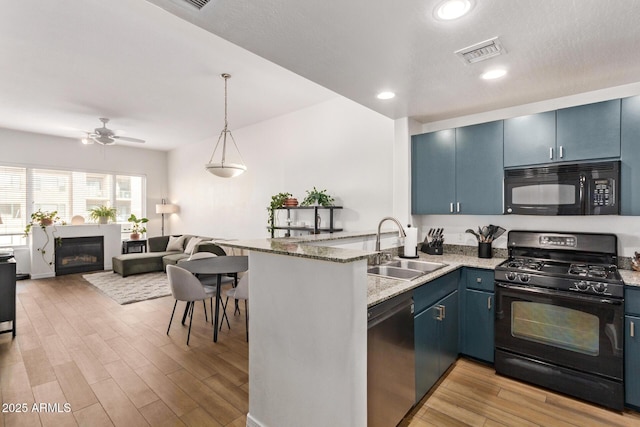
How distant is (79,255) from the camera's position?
6805 millimetres

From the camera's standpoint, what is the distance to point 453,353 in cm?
270

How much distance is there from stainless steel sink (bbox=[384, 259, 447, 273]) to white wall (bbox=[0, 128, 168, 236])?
24.3 ft

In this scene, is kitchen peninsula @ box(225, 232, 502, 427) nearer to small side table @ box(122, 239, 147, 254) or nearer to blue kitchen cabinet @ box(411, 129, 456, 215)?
blue kitchen cabinet @ box(411, 129, 456, 215)

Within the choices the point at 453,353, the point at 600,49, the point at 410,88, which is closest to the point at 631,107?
the point at 600,49

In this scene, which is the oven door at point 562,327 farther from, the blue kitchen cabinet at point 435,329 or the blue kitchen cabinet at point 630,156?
the blue kitchen cabinet at point 630,156

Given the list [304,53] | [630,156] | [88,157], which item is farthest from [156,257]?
[630,156]

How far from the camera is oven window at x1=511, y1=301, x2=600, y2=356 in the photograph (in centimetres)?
220

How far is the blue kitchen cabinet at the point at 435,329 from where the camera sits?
2.13m

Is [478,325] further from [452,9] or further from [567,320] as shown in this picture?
[452,9]

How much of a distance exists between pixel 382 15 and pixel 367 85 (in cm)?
91

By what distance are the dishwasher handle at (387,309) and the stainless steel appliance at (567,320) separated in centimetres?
108

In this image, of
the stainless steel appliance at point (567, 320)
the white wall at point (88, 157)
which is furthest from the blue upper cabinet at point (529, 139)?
the white wall at point (88, 157)

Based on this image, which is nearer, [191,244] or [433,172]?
[433,172]

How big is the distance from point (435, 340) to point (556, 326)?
902 mm
